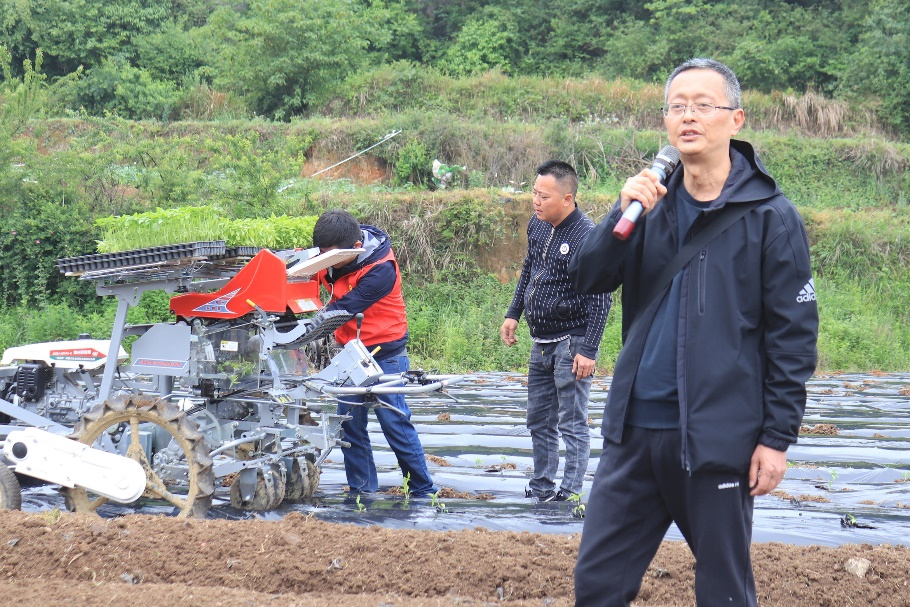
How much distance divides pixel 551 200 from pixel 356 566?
2203 mm

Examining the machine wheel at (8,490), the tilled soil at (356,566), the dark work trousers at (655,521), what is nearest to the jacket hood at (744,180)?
the dark work trousers at (655,521)

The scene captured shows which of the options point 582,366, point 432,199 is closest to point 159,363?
point 582,366

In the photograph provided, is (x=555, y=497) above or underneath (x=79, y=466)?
underneath

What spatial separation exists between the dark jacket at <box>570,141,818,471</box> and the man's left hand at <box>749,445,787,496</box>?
18 millimetres

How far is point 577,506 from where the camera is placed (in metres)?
5.02

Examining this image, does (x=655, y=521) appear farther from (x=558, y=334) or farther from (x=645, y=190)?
(x=558, y=334)

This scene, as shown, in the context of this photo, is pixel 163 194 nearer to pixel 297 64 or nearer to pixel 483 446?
pixel 483 446

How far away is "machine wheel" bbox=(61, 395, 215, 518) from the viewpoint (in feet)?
15.6

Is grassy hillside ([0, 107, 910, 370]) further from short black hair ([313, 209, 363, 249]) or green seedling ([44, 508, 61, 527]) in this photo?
green seedling ([44, 508, 61, 527])

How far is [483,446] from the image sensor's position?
7031 mm

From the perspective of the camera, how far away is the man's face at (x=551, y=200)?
5027 mm

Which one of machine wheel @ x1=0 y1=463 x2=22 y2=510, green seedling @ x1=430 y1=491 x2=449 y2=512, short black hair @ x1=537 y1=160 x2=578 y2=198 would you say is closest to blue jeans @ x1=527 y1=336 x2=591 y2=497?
green seedling @ x1=430 y1=491 x2=449 y2=512

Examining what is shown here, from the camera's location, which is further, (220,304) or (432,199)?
(432,199)

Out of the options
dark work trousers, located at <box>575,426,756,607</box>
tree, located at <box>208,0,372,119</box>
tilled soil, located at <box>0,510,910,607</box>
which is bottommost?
tilled soil, located at <box>0,510,910,607</box>
